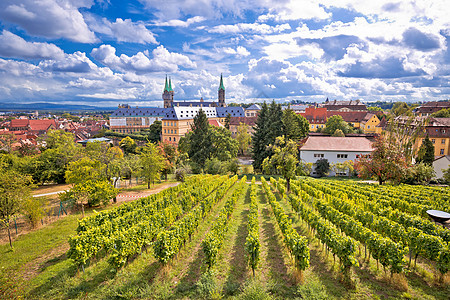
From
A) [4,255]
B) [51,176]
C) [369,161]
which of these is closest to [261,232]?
[4,255]

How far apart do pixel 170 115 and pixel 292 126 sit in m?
49.3

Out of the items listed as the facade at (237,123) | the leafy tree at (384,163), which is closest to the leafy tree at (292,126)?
the leafy tree at (384,163)

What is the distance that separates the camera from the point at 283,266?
1175 cm

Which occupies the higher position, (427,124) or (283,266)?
(427,124)

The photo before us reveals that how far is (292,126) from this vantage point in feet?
182

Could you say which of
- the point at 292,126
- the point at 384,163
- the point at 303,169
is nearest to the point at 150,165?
the point at 303,169

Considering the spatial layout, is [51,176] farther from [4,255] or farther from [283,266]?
[283,266]

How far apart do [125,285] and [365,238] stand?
452 inches

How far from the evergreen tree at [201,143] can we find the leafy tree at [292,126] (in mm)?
17662

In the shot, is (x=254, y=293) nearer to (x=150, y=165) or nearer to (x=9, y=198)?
(x=9, y=198)

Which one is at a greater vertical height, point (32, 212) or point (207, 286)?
point (32, 212)

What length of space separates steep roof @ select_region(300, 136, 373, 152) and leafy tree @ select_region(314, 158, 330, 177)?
8.32 feet

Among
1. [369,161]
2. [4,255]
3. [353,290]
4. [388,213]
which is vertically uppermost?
[369,161]

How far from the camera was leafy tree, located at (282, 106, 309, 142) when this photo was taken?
2186 inches
